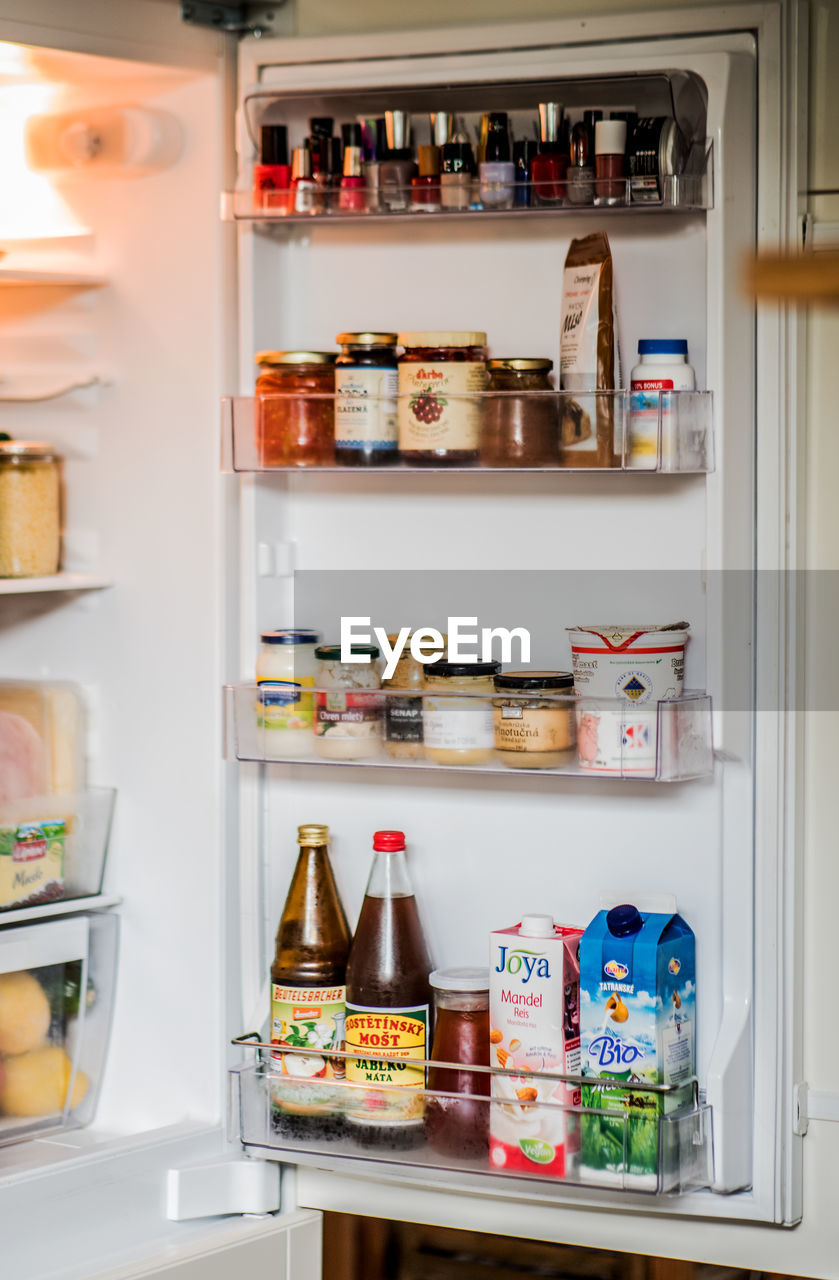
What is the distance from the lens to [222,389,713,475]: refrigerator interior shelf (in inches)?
49.0

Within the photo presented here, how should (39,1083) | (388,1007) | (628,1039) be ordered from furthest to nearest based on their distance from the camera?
(39,1083)
(388,1007)
(628,1039)

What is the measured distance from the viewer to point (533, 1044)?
127 centimetres

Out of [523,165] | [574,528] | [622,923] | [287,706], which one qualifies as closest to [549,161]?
[523,165]

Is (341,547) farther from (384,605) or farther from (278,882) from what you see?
(278,882)

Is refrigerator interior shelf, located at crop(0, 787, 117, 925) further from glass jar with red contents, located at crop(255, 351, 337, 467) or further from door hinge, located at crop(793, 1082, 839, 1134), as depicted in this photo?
door hinge, located at crop(793, 1082, 839, 1134)

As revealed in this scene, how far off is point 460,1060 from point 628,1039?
179 mm

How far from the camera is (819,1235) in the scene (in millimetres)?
1314

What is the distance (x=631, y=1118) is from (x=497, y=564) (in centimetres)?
55

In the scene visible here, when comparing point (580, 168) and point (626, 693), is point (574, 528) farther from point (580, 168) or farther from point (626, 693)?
point (580, 168)

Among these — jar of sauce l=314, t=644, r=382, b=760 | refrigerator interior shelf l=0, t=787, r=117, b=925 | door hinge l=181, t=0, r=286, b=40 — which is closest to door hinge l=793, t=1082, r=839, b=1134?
jar of sauce l=314, t=644, r=382, b=760

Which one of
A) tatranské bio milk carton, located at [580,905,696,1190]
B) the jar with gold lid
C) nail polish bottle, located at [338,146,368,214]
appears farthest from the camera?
the jar with gold lid

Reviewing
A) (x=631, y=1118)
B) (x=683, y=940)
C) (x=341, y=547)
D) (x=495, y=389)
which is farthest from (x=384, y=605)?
(x=631, y=1118)

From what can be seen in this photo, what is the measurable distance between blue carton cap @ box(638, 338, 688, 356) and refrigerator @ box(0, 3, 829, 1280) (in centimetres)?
4

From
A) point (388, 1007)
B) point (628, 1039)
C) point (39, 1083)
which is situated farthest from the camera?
point (39, 1083)
